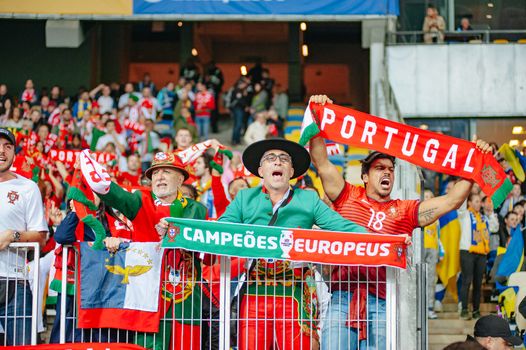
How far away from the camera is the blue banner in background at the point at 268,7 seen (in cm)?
2503

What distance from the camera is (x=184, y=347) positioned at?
9023mm

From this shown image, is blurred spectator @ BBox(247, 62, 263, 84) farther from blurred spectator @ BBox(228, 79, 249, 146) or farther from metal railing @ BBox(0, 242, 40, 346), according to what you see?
metal railing @ BBox(0, 242, 40, 346)

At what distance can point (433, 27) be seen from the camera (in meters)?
25.5

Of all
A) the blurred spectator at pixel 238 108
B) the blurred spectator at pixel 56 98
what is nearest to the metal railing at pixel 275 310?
the blurred spectator at pixel 238 108

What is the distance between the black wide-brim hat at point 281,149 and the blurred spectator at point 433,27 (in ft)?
54.2

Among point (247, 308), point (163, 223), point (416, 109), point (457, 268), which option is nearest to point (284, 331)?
point (247, 308)

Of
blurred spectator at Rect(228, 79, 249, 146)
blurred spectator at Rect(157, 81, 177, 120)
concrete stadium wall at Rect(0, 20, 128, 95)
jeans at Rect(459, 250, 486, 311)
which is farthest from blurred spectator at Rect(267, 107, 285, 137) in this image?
concrete stadium wall at Rect(0, 20, 128, 95)

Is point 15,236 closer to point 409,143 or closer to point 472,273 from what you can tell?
point 409,143

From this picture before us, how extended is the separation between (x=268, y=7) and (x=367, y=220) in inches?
637

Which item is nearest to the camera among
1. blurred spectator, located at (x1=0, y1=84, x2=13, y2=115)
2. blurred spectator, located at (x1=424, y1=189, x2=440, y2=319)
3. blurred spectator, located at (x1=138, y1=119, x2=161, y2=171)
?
blurred spectator, located at (x1=424, y1=189, x2=440, y2=319)

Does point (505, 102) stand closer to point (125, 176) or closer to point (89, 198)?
point (125, 176)

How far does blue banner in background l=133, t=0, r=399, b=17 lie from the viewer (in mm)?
25031

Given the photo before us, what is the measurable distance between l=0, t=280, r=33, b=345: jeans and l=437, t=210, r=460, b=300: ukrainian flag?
8.85 meters

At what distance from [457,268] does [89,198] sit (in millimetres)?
8515
